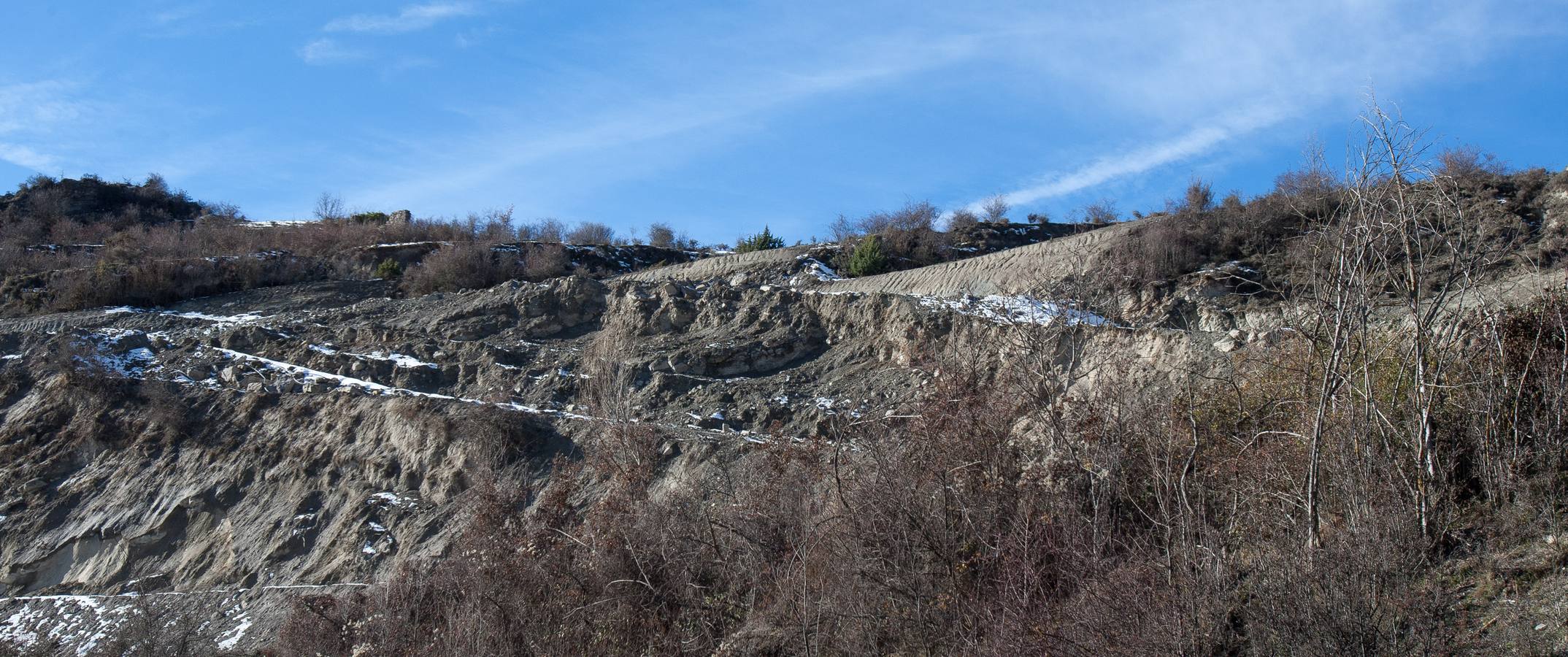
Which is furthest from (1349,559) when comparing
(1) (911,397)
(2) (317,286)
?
(2) (317,286)

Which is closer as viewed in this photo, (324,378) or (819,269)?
(324,378)

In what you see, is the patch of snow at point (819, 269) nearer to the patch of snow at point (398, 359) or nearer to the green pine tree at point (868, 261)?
the green pine tree at point (868, 261)

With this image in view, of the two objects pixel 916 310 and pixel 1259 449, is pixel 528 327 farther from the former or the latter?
pixel 1259 449

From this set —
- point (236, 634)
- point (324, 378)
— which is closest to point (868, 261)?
point (324, 378)

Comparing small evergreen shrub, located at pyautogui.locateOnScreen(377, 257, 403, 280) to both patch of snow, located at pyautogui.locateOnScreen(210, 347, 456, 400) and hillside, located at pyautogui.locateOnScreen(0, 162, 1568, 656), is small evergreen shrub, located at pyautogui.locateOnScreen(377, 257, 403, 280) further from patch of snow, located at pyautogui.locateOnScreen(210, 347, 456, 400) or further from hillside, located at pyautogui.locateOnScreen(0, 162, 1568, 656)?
patch of snow, located at pyautogui.locateOnScreen(210, 347, 456, 400)

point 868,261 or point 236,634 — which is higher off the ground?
point 868,261

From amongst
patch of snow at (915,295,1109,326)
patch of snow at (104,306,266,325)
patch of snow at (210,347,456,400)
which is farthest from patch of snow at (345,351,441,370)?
patch of snow at (915,295,1109,326)

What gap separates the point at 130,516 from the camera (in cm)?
1816

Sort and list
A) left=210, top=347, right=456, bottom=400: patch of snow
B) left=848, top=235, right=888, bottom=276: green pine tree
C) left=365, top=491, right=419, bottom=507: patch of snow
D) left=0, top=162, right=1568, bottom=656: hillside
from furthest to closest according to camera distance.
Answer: left=848, top=235, right=888, bottom=276: green pine tree, left=210, top=347, right=456, bottom=400: patch of snow, left=365, top=491, right=419, bottom=507: patch of snow, left=0, top=162, right=1568, bottom=656: hillside

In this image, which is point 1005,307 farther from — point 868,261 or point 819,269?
point 819,269

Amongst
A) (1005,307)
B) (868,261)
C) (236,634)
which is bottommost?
(236,634)

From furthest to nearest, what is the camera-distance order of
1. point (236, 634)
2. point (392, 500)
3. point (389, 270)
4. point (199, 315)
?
point (389, 270) → point (199, 315) → point (392, 500) → point (236, 634)

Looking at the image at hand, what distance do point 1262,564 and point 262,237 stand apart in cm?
3803

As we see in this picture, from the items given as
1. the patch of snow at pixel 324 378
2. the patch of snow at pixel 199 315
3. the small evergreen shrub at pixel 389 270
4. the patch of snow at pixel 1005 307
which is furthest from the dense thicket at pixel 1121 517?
the small evergreen shrub at pixel 389 270
